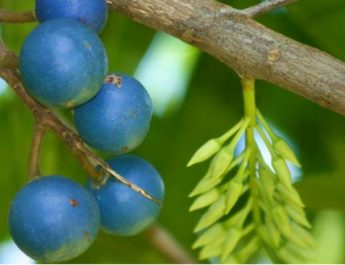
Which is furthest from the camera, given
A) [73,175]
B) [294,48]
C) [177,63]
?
[177,63]

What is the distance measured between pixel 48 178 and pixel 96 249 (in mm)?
1193

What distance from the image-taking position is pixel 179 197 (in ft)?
9.32

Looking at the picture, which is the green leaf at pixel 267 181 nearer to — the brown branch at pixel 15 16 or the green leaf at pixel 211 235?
the green leaf at pixel 211 235

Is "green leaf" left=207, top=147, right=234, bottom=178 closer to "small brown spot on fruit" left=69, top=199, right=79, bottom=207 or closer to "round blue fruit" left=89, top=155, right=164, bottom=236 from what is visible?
"round blue fruit" left=89, top=155, right=164, bottom=236

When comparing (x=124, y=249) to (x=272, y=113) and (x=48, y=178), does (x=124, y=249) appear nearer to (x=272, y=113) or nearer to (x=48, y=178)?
(x=272, y=113)

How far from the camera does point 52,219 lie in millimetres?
1681

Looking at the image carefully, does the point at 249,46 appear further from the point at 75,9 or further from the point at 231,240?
the point at 231,240

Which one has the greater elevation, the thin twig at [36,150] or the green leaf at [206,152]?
the green leaf at [206,152]

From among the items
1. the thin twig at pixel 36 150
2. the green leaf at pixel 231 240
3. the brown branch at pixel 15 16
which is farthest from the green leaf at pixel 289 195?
the brown branch at pixel 15 16

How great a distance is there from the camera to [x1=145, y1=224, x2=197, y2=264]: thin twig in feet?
8.05

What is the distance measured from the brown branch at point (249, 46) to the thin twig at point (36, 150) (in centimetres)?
26

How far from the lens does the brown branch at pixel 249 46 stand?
65.1 inches

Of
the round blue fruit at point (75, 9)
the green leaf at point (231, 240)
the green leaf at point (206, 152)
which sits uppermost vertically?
the round blue fruit at point (75, 9)

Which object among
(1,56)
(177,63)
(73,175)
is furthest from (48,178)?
(177,63)
